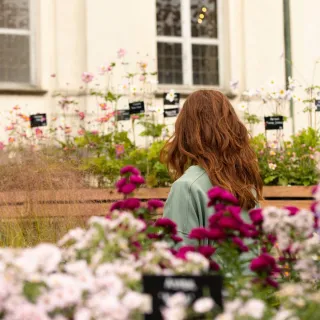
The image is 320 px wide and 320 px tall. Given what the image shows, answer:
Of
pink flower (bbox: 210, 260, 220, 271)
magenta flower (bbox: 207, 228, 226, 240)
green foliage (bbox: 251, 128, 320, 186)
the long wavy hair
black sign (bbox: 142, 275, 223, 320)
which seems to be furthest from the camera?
green foliage (bbox: 251, 128, 320, 186)

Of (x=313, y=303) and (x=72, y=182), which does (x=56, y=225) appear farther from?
(x=313, y=303)

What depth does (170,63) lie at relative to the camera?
950 centimetres

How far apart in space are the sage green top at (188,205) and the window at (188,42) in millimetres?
6825

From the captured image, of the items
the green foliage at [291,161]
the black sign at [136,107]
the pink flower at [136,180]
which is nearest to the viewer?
the pink flower at [136,180]

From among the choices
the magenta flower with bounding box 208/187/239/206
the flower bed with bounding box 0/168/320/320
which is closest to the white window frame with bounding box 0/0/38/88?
the flower bed with bounding box 0/168/320/320

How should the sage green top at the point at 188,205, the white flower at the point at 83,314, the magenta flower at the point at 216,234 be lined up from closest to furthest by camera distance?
the white flower at the point at 83,314
the magenta flower at the point at 216,234
the sage green top at the point at 188,205

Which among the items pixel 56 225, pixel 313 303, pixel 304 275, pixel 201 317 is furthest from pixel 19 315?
pixel 56 225

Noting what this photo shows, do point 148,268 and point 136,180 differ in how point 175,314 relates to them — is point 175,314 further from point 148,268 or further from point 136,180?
point 136,180

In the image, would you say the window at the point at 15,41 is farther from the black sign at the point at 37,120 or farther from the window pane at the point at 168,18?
the black sign at the point at 37,120

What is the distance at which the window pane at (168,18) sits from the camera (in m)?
9.45

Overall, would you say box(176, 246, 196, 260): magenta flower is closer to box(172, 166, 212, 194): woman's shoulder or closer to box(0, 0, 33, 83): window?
box(172, 166, 212, 194): woman's shoulder

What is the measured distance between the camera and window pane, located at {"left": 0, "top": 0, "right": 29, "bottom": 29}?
8680mm

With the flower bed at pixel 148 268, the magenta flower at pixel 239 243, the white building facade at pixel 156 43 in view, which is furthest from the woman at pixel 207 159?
the white building facade at pixel 156 43

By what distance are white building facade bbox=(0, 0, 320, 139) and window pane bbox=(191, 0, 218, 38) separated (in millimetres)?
12
